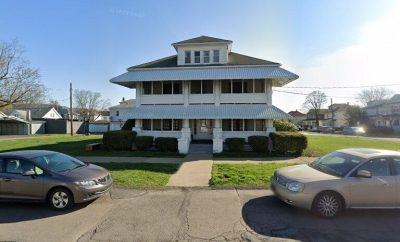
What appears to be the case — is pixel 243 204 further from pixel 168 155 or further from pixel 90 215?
pixel 168 155

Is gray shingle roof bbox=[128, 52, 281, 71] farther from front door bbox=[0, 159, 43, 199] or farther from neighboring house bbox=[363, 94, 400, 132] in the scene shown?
neighboring house bbox=[363, 94, 400, 132]

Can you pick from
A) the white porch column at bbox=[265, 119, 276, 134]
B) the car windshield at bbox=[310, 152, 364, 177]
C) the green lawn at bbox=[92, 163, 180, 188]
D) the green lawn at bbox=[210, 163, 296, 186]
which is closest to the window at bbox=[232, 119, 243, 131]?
the white porch column at bbox=[265, 119, 276, 134]

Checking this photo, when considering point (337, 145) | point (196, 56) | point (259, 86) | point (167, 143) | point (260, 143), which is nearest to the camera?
point (260, 143)

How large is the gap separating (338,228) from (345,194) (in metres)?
0.89

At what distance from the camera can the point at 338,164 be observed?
256 inches

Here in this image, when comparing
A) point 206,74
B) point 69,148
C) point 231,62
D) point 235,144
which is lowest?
point 69,148

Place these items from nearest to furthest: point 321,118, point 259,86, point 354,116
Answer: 1. point 259,86
2. point 354,116
3. point 321,118

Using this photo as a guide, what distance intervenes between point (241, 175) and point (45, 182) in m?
6.34

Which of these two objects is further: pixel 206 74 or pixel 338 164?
pixel 206 74

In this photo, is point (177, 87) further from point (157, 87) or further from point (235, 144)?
point (235, 144)

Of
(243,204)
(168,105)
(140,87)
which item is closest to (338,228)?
(243,204)

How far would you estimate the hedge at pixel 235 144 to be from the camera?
1661cm

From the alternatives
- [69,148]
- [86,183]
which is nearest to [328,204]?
[86,183]

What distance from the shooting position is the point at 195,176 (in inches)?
390
